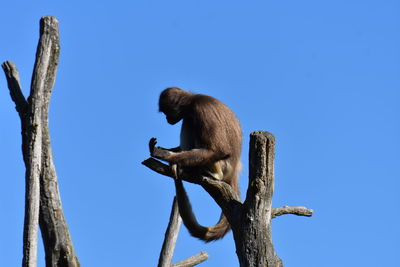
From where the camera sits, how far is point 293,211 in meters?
8.72

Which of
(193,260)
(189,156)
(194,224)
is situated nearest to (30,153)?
(189,156)

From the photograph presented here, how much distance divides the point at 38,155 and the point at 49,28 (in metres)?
1.55

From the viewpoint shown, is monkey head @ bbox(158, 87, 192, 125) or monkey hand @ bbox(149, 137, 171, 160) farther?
monkey head @ bbox(158, 87, 192, 125)

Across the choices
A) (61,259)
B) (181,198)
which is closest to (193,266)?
(181,198)

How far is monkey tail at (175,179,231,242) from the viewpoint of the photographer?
29.8ft

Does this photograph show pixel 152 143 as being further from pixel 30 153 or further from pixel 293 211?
pixel 293 211

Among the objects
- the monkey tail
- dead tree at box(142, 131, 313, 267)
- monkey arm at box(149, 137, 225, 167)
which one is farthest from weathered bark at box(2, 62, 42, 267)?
the monkey tail

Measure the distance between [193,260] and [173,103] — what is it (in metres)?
2.59

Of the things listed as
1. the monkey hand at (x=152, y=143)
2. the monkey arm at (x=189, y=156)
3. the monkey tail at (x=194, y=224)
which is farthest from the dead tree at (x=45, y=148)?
the monkey tail at (x=194, y=224)

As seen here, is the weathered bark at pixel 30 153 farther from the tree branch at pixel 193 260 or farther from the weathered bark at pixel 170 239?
the tree branch at pixel 193 260

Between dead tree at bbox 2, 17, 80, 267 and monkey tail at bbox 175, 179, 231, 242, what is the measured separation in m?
1.94

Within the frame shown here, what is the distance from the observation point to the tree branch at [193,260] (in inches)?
417

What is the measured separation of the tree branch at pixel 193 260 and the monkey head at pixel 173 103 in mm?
2254

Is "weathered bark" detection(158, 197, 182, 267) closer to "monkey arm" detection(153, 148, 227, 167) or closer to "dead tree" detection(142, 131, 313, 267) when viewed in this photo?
"monkey arm" detection(153, 148, 227, 167)
